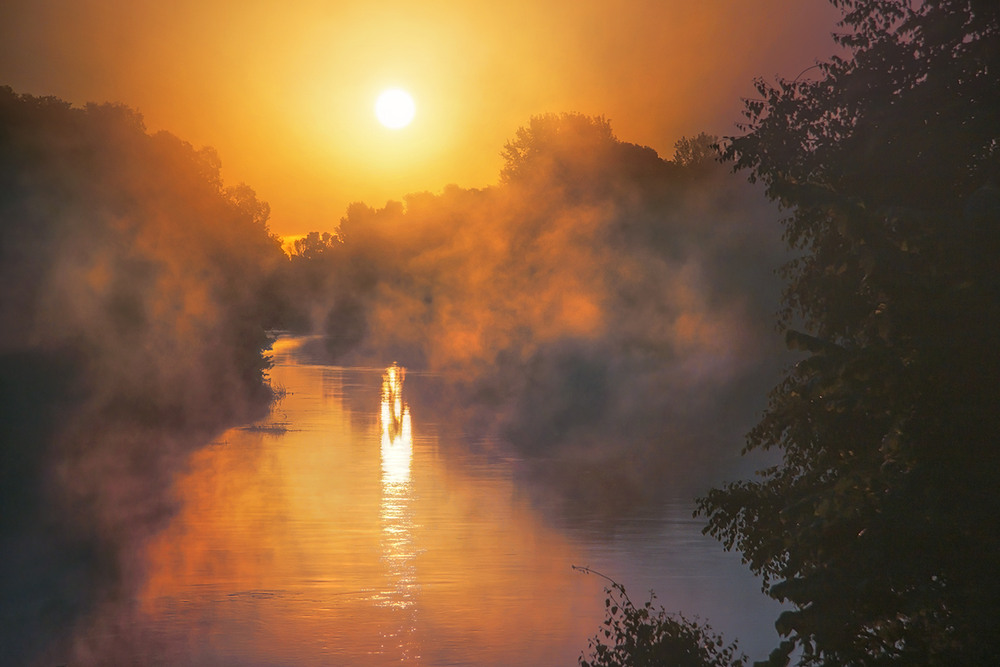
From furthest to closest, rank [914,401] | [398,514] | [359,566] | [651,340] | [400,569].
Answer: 1. [651,340]
2. [398,514]
3. [359,566]
4. [400,569]
5. [914,401]

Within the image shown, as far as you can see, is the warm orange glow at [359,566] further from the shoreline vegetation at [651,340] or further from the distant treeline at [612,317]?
the distant treeline at [612,317]

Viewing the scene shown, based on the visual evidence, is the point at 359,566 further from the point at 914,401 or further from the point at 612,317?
the point at 612,317

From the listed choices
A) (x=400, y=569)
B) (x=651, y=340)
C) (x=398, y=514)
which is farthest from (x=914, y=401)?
(x=651, y=340)

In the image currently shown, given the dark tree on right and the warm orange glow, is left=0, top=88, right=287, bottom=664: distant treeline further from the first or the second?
the dark tree on right

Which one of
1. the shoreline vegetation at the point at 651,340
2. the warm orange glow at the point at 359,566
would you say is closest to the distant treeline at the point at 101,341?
the shoreline vegetation at the point at 651,340

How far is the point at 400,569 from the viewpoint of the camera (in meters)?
29.9

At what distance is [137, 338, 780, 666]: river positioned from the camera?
23.4 m

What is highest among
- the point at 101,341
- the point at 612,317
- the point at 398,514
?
the point at 612,317

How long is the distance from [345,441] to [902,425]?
48097 millimetres

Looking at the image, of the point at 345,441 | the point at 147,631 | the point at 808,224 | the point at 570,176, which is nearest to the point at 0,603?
the point at 147,631

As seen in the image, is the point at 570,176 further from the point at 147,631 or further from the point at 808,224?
the point at 808,224

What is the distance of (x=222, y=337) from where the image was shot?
7044 centimetres

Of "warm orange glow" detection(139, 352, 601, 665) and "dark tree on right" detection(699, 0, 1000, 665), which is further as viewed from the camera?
"warm orange glow" detection(139, 352, 601, 665)

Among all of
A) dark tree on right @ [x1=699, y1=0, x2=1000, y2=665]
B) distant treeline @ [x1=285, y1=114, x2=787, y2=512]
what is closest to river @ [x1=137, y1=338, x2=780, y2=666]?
distant treeline @ [x1=285, y1=114, x2=787, y2=512]
